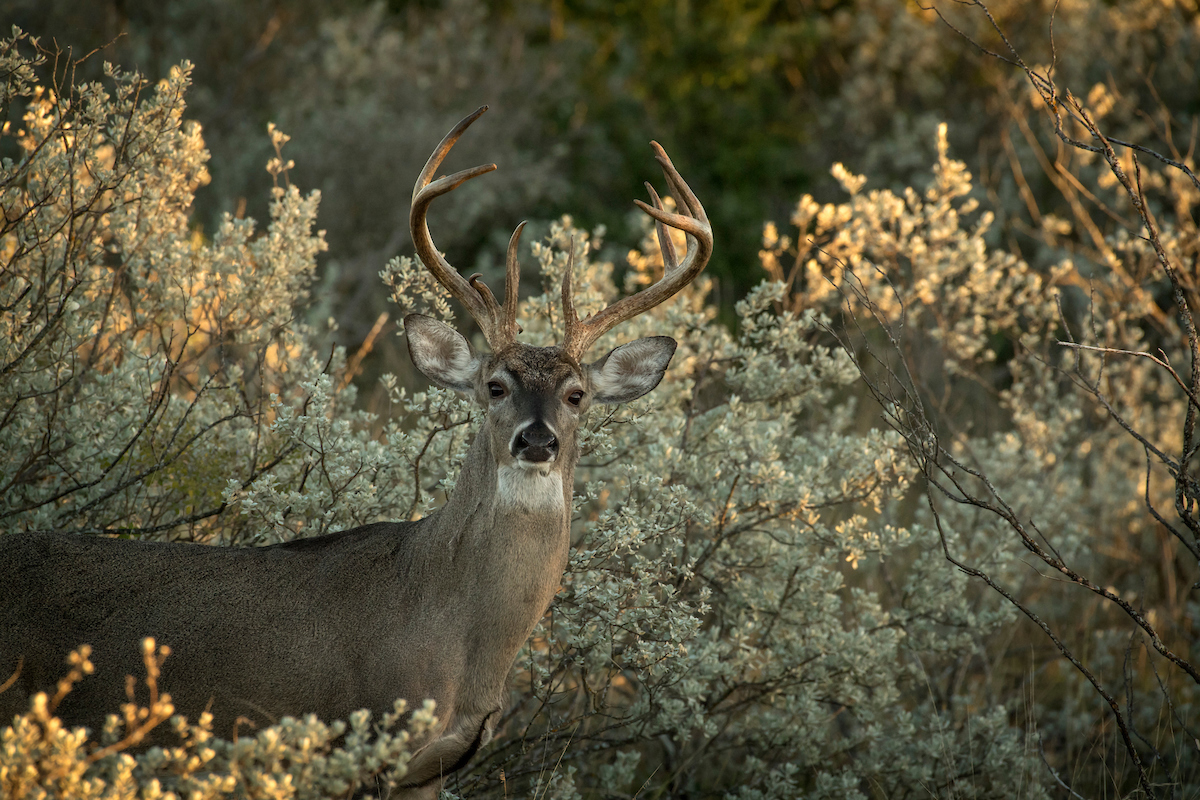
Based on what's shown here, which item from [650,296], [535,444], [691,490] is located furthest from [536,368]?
[691,490]

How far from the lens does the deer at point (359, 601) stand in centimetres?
391

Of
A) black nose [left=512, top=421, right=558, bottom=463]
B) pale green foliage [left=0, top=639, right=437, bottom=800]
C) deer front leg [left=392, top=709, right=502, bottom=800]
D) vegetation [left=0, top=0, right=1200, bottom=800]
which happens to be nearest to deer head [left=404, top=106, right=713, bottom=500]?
black nose [left=512, top=421, right=558, bottom=463]

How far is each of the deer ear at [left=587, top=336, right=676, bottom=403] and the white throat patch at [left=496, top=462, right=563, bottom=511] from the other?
731 millimetres

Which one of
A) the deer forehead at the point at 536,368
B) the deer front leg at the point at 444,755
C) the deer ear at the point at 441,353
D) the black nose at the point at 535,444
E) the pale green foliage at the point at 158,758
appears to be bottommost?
the pale green foliage at the point at 158,758

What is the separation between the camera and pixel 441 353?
475 centimetres

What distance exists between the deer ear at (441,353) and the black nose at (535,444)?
2.56 feet

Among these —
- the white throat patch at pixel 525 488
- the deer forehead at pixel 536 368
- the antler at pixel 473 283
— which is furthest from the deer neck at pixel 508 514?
the antler at pixel 473 283

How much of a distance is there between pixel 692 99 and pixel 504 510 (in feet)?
37.2

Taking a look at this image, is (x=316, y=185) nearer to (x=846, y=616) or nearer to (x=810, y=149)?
(x=810, y=149)

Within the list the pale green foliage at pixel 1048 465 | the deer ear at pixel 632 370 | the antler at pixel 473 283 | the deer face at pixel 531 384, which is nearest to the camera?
the deer face at pixel 531 384

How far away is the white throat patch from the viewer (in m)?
4.15

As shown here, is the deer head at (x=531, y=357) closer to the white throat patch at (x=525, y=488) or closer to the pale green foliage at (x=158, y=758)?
the white throat patch at (x=525, y=488)

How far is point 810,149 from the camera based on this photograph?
14.4 meters

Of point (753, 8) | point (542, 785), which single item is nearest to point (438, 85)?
point (753, 8)
